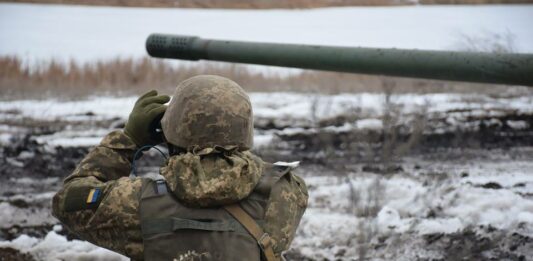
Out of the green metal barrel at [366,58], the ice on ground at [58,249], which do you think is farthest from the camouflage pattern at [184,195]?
the ice on ground at [58,249]

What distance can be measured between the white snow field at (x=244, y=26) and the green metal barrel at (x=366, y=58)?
8.28 metres

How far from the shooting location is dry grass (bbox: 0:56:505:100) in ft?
33.0

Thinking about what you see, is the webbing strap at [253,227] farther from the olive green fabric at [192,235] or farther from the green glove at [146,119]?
the green glove at [146,119]

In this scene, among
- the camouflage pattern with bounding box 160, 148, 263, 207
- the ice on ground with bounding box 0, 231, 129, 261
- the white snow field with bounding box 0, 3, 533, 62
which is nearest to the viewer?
the camouflage pattern with bounding box 160, 148, 263, 207

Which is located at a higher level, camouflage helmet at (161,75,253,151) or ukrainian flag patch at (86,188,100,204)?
camouflage helmet at (161,75,253,151)

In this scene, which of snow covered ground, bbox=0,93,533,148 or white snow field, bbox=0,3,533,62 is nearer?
snow covered ground, bbox=0,93,533,148

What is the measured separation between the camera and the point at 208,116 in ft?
6.57

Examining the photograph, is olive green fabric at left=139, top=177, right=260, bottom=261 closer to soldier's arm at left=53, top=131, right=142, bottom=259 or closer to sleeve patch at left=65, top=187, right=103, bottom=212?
soldier's arm at left=53, top=131, right=142, bottom=259

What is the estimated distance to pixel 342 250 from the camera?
4.31 metres

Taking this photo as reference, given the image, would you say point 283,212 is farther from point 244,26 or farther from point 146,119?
point 244,26

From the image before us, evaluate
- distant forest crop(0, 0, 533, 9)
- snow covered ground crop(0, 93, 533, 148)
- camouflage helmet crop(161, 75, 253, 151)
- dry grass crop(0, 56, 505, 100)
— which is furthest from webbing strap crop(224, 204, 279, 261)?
distant forest crop(0, 0, 533, 9)

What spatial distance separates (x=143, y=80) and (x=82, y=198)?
31.8ft

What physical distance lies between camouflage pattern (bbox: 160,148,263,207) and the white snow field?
1014 cm

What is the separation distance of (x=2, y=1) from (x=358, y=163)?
16.8 m
